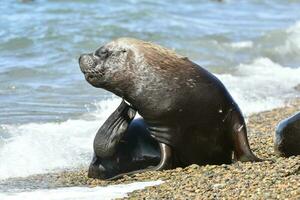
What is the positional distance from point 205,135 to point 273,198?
1562 millimetres

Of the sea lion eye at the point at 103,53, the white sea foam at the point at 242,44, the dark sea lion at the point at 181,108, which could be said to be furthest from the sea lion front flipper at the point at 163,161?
the white sea foam at the point at 242,44

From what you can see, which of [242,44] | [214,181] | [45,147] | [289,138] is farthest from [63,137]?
[242,44]

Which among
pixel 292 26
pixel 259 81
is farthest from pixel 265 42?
pixel 259 81

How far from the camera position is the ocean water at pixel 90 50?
8.86m

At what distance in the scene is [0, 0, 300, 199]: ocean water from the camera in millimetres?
8856

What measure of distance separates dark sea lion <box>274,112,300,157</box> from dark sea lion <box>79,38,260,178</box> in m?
0.38

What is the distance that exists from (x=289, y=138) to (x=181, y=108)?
3.06 feet

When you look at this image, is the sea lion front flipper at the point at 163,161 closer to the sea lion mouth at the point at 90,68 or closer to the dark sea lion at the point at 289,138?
the sea lion mouth at the point at 90,68

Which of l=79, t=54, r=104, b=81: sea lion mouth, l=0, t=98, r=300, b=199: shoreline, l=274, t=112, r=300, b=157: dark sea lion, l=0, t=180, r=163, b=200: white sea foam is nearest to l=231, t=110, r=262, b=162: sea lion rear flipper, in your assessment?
l=0, t=98, r=300, b=199: shoreline

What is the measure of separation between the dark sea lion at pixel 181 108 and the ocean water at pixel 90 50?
135cm

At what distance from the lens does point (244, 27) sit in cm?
2136

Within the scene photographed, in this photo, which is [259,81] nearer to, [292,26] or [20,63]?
[20,63]

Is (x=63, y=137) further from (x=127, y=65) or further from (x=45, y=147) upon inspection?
(x=127, y=65)

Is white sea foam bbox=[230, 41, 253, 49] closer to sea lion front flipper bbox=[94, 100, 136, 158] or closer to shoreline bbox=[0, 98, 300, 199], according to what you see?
shoreline bbox=[0, 98, 300, 199]
